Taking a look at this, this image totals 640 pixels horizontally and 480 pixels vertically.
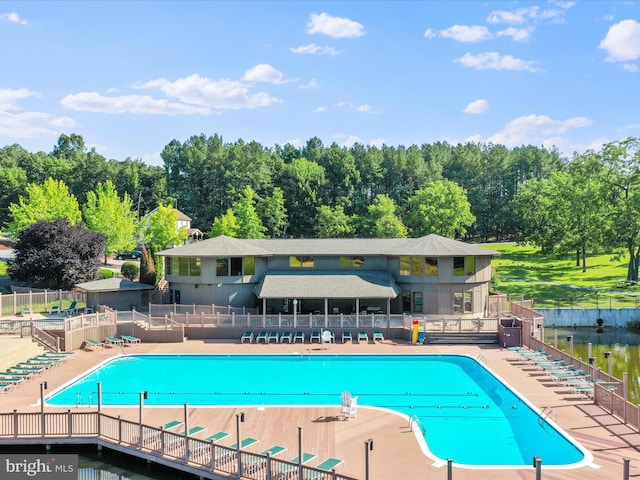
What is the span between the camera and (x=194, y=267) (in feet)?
129

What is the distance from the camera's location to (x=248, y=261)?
39531 millimetres

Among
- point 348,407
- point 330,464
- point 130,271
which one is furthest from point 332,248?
point 330,464

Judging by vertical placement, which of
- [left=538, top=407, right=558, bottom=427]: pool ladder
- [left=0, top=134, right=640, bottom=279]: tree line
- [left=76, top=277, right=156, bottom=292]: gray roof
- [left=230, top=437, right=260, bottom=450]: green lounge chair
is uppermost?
[left=0, top=134, right=640, bottom=279]: tree line

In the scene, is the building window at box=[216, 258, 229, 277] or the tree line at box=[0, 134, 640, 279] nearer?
the building window at box=[216, 258, 229, 277]

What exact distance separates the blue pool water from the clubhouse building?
6673mm

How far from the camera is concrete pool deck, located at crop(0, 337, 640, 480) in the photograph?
16328 millimetres

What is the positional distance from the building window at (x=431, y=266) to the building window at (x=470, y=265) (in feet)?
6.24

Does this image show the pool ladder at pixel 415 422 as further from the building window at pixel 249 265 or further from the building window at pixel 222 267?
the building window at pixel 222 267

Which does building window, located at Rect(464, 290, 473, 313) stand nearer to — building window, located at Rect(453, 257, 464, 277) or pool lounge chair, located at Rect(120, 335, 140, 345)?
building window, located at Rect(453, 257, 464, 277)

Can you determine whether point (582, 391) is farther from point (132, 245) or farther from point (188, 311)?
point (132, 245)

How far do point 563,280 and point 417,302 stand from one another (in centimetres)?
2738

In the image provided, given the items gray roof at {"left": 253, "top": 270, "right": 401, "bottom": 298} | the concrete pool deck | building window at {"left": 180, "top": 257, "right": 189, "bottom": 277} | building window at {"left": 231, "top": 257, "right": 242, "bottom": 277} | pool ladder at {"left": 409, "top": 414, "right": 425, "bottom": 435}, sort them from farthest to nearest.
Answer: building window at {"left": 180, "top": 257, "right": 189, "bottom": 277}
building window at {"left": 231, "top": 257, "right": 242, "bottom": 277}
gray roof at {"left": 253, "top": 270, "right": 401, "bottom": 298}
pool ladder at {"left": 409, "top": 414, "right": 425, "bottom": 435}
the concrete pool deck

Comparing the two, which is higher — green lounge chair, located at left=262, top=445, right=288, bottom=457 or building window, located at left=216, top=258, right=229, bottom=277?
building window, located at left=216, top=258, right=229, bottom=277

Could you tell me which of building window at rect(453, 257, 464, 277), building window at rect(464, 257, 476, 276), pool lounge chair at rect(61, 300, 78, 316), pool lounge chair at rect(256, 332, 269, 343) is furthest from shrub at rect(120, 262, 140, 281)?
building window at rect(464, 257, 476, 276)
